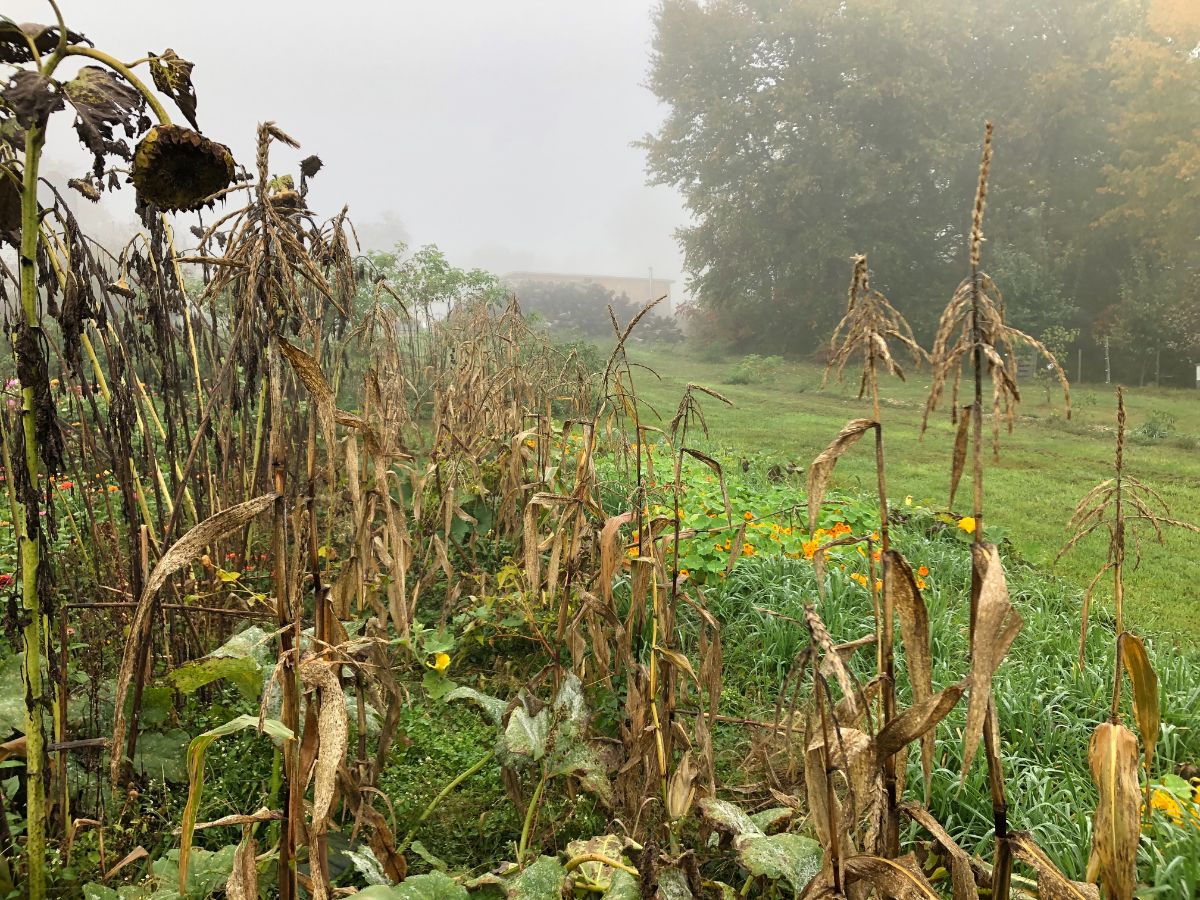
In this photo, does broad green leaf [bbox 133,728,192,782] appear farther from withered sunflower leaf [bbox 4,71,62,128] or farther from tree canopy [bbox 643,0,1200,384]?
tree canopy [bbox 643,0,1200,384]

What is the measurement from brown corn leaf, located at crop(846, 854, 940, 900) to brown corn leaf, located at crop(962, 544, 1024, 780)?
0.48 ft

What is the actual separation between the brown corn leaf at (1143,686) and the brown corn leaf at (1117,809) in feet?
0.36

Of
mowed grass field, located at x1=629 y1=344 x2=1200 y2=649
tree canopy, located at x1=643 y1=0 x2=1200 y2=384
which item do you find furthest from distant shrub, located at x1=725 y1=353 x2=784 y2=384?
tree canopy, located at x1=643 y1=0 x2=1200 y2=384

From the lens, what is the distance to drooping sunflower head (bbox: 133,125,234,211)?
0.72m

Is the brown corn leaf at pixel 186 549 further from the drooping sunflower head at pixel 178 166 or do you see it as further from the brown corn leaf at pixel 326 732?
the drooping sunflower head at pixel 178 166

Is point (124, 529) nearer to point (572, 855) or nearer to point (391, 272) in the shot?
point (572, 855)

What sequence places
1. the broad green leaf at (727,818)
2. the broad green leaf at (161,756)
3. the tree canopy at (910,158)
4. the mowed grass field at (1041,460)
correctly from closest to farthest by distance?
the broad green leaf at (727,818) → the broad green leaf at (161,756) → the mowed grass field at (1041,460) → the tree canopy at (910,158)

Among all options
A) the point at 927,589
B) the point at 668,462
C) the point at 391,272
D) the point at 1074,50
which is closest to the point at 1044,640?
the point at 927,589

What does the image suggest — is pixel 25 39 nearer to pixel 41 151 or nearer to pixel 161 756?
pixel 41 151

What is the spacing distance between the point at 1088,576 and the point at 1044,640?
1.31 m

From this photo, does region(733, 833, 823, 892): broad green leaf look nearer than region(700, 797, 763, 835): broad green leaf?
Yes

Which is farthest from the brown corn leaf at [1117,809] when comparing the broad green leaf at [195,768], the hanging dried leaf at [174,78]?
the hanging dried leaf at [174,78]

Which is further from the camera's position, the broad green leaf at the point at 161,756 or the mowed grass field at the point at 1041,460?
the mowed grass field at the point at 1041,460

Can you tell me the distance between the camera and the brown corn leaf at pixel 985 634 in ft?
1.93
